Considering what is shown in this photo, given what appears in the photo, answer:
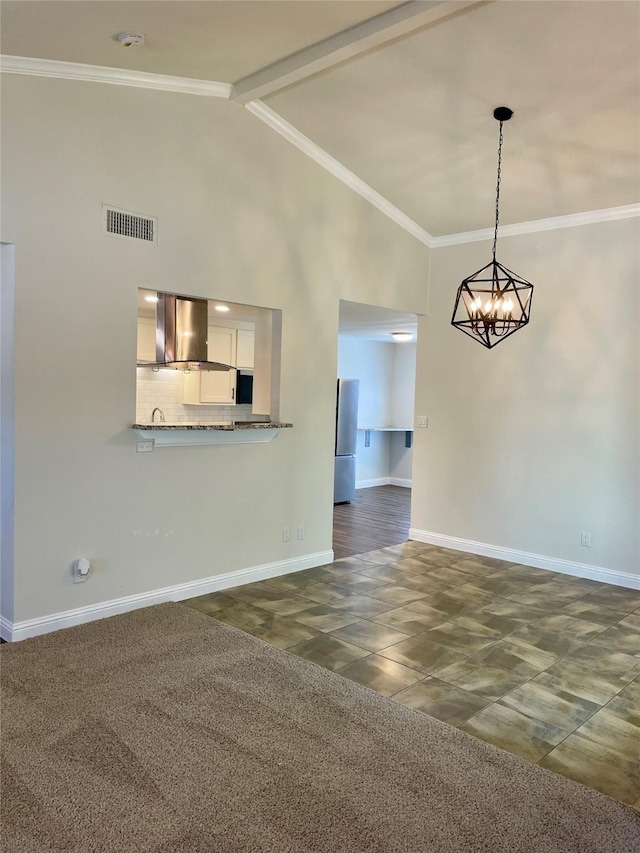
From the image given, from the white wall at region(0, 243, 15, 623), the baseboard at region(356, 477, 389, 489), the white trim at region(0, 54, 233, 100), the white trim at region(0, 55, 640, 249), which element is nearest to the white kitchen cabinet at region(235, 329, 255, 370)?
the white trim at region(0, 55, 640, 249)

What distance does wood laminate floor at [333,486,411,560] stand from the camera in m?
6.07

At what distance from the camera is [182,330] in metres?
5.00

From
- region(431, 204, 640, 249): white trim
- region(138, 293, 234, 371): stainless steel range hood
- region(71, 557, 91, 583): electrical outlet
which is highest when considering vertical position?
region(431, 204, 640, 249): white trim

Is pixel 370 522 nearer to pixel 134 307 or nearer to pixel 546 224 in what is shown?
pixel 546 224

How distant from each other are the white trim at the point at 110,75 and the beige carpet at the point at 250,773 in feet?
10.2

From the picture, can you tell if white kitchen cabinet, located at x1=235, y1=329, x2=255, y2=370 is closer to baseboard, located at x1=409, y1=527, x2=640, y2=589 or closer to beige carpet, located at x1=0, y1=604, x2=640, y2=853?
baseboard, located at x1=409, y1=527, x2=640, y2=589

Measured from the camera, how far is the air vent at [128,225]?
369 centimetres

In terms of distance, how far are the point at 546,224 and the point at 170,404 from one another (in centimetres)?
432

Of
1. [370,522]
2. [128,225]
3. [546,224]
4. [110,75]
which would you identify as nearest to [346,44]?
[110,75]

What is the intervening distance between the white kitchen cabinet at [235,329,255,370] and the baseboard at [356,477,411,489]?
3.16 meters

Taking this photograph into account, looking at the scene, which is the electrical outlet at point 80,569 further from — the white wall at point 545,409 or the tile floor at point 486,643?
the white wall at point 545,409

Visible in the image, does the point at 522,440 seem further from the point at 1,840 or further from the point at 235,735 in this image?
the point at 1,840

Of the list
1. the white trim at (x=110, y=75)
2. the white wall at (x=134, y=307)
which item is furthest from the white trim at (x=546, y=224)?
the white trim at (x=110, y=75)

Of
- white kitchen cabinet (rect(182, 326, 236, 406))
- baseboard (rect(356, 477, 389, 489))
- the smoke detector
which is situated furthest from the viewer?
baseboard (rect(356, 477, 389, 489))
